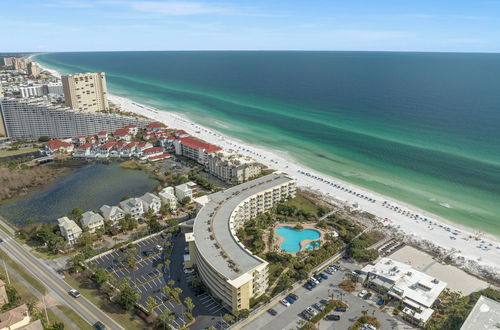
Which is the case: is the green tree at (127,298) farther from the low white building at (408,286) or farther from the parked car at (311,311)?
the low white building at (408,286)

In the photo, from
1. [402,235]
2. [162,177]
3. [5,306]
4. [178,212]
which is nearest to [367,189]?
[402,235]

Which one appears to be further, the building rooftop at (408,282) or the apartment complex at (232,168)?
the apartment complex at (232,168)

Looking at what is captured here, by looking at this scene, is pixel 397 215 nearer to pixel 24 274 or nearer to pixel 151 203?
pixel 151 203

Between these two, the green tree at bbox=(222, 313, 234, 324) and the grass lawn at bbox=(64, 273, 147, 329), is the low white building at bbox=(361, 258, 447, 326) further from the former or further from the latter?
the grass lawn at bbox=(64, 273, 147, 329)

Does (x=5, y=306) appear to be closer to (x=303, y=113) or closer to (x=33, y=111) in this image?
(x=33, y=111)

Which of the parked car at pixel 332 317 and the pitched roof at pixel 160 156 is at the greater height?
the pitched roof at pixel 160 156

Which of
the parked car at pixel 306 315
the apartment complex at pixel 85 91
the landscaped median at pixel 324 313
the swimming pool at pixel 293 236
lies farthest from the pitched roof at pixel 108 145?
the landscaped median at pixel 324 313

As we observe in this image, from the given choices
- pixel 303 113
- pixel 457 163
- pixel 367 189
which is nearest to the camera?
pixel 367 189

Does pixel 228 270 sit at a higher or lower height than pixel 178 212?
higher
